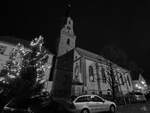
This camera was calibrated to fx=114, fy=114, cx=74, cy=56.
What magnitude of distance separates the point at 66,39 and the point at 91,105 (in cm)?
2970

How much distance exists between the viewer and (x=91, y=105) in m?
9.66

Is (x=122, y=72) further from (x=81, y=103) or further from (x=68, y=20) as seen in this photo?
(x=81, y=103)

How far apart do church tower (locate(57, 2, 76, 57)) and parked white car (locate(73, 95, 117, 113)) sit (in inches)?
957

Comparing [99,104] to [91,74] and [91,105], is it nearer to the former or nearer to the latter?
[91,105]

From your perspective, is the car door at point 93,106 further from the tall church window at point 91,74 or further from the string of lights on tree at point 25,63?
the tall church window at point 91,74

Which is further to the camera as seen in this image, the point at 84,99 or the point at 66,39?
the point at 66,39

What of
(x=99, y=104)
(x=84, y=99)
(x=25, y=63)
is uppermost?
(x=25, y=63)

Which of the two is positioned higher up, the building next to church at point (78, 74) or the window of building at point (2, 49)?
the window of building at point (2, 49)

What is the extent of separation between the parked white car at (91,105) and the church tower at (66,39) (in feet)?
79.7

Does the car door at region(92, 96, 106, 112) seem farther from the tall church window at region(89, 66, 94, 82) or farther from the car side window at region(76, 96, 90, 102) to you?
the tall church window at region(89, 66, 94, 82)

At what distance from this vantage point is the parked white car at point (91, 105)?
358 inches

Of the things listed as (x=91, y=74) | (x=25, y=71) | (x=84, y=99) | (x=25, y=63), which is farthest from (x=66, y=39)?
(x=84, y=99)

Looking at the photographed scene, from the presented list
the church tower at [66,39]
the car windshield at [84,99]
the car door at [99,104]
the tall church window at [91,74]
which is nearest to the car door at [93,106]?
the car door at [99,104]

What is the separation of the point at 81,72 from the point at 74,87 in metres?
4.36
